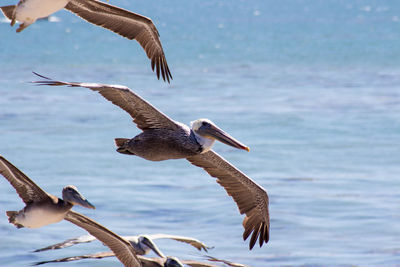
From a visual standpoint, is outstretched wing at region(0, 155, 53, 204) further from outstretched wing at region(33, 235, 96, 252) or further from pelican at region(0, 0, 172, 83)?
pelican at region(0, 0, 172, 83)

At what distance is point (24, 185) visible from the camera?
295 inches

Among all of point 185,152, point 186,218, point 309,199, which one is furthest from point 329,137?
point 185,152

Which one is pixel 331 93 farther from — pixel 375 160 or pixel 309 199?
pixel 309 199

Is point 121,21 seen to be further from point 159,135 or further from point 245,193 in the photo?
point 245,193

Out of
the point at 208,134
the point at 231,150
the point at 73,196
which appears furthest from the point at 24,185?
the point at 231,150

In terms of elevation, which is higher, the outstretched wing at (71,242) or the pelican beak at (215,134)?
the pelican beak at (215,134)

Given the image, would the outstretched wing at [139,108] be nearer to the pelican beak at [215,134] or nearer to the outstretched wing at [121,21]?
the pelican beak at [215,134]

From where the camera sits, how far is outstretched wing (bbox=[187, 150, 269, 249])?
8.36 meters

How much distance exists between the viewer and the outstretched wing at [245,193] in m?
8.36

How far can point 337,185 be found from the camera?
59.1ft

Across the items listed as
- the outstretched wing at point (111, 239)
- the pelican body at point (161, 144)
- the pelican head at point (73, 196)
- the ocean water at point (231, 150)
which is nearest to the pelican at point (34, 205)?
the pelican head at point (73, 196)

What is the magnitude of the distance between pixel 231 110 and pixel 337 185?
29.7 ft

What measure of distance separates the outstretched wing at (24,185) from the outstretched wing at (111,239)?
0.99 ft

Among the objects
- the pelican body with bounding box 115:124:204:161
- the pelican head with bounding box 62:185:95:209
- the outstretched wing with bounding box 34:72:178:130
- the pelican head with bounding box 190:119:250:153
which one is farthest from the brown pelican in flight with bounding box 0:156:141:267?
the pelican head with bounding box 190:119:250:153
